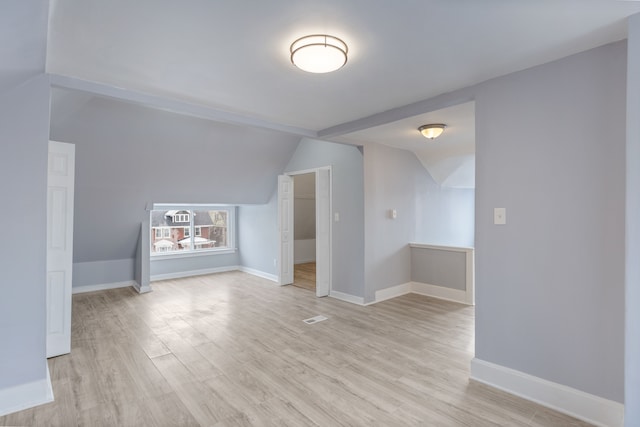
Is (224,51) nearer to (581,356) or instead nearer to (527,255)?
(527,255)

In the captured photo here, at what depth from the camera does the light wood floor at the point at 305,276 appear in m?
5.84

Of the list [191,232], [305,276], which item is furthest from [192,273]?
[305,276]

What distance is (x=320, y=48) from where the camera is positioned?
75.6 inches

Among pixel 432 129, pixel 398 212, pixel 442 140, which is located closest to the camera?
pixel 432 129

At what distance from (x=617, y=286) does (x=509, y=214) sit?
2.50ft

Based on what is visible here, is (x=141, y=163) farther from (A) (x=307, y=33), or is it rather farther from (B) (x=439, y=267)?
(B) (x=439, y=267)

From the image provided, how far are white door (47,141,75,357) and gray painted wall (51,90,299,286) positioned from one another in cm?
66

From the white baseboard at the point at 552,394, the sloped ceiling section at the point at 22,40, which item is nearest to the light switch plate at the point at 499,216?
the white baseboard at the point at 552,394

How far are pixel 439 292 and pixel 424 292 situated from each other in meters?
0.25

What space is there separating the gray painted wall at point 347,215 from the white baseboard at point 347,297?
56 millimetres

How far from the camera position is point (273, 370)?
2707 millimetres

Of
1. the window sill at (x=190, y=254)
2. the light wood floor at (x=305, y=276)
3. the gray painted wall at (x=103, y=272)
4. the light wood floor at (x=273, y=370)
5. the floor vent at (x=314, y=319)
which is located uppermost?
the window sill at (x=190, y=254)

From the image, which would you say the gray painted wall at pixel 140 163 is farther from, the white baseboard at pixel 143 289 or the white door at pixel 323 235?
the white door at pixel 323 235

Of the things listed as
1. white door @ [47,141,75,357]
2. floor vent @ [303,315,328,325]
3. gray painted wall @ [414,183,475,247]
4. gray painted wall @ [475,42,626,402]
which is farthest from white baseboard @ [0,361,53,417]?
gray painted wall @ [414,183,475,247]
